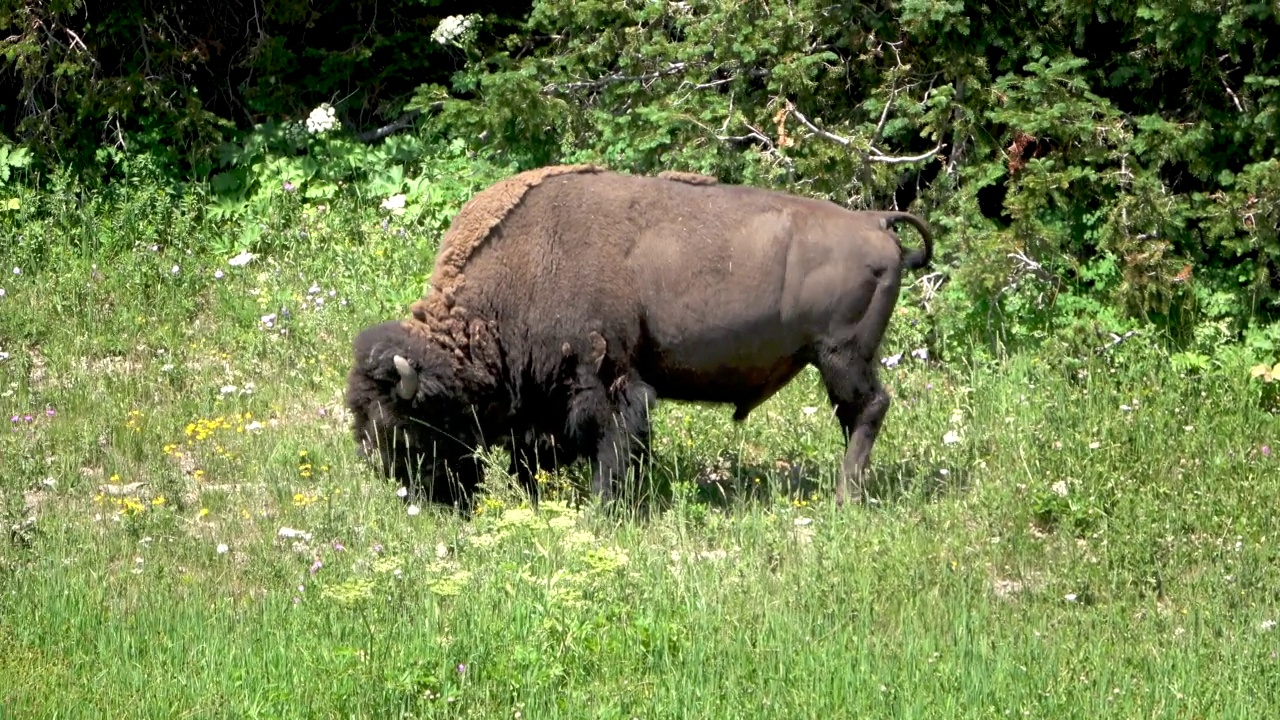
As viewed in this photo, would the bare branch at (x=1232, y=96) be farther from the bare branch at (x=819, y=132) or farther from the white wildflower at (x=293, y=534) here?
the white wildflower at (x=293, y=534)

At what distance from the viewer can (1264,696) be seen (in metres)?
5.38

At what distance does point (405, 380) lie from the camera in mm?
7438

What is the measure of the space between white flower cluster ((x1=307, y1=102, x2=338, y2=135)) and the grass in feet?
9.05

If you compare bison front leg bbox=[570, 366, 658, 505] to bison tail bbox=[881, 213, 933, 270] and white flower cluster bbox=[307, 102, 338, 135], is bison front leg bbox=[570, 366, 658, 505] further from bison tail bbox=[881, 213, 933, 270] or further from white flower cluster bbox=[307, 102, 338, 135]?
white flower cluster bbox=[307, 102, 338, 135]

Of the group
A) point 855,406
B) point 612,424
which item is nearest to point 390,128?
point 612,424

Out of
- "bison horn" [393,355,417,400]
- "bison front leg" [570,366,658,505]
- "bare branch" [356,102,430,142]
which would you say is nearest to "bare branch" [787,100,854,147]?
"bison front leg" [570,366,658,505]

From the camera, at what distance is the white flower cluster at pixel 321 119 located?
12414 millimetres

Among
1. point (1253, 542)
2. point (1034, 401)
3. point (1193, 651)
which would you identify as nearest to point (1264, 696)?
point (1193, 651)

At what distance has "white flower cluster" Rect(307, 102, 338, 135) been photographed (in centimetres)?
1241

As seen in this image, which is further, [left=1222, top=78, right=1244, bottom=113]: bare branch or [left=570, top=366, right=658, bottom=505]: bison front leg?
[left=1222, top=78, right=1244, bottom=113]: bare branch

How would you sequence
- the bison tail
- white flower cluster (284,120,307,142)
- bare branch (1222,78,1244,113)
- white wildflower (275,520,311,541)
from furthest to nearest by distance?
white flower cluster (284,120,307,142) < bare branch (1222,78,1244,113) < the bison tail < white wildflower (275,520,311,541)

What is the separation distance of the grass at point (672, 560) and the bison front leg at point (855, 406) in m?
0.17

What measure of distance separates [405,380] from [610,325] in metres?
0.99

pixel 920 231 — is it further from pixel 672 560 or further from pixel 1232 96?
pixel 1232 96
